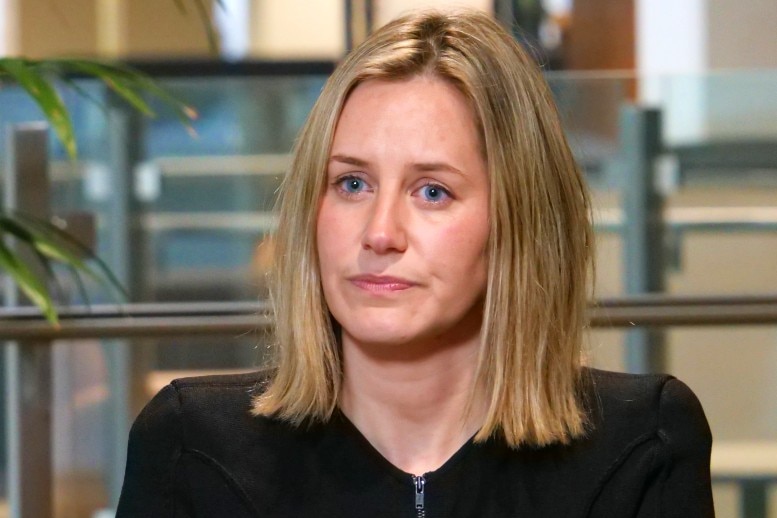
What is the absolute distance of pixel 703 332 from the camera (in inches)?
106

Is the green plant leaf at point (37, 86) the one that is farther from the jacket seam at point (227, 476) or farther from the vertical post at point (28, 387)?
the vertical post at point (28, 387)

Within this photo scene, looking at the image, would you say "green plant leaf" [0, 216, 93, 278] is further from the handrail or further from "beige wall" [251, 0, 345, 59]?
"beige wall" [251, 0, 345, 59]

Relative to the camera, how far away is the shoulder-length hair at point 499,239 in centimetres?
123

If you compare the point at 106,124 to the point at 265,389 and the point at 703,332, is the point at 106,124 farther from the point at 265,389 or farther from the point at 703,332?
the point at 265,389

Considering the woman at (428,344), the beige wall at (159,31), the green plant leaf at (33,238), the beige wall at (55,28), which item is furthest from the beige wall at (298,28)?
the woman at (428,344)

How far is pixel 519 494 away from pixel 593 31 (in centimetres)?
226

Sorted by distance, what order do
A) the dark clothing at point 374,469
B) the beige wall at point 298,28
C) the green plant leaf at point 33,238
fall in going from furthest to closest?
the beige wall at point 298,28
the green plant leaf at point 33,238
the dark clothing at point 374,469

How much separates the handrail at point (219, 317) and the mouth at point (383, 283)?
115 cm

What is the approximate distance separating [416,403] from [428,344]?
66 mm

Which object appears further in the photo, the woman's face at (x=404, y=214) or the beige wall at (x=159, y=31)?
the beige wall at (x=159, y=31)

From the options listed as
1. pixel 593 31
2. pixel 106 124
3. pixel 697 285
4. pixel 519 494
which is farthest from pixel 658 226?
pixel 519 494

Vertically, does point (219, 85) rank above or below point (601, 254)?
above

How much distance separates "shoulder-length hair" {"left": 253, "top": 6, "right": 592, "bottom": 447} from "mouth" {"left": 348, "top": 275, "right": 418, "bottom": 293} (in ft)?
0.33

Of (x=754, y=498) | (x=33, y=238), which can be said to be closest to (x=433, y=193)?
(x=33, y=238)
